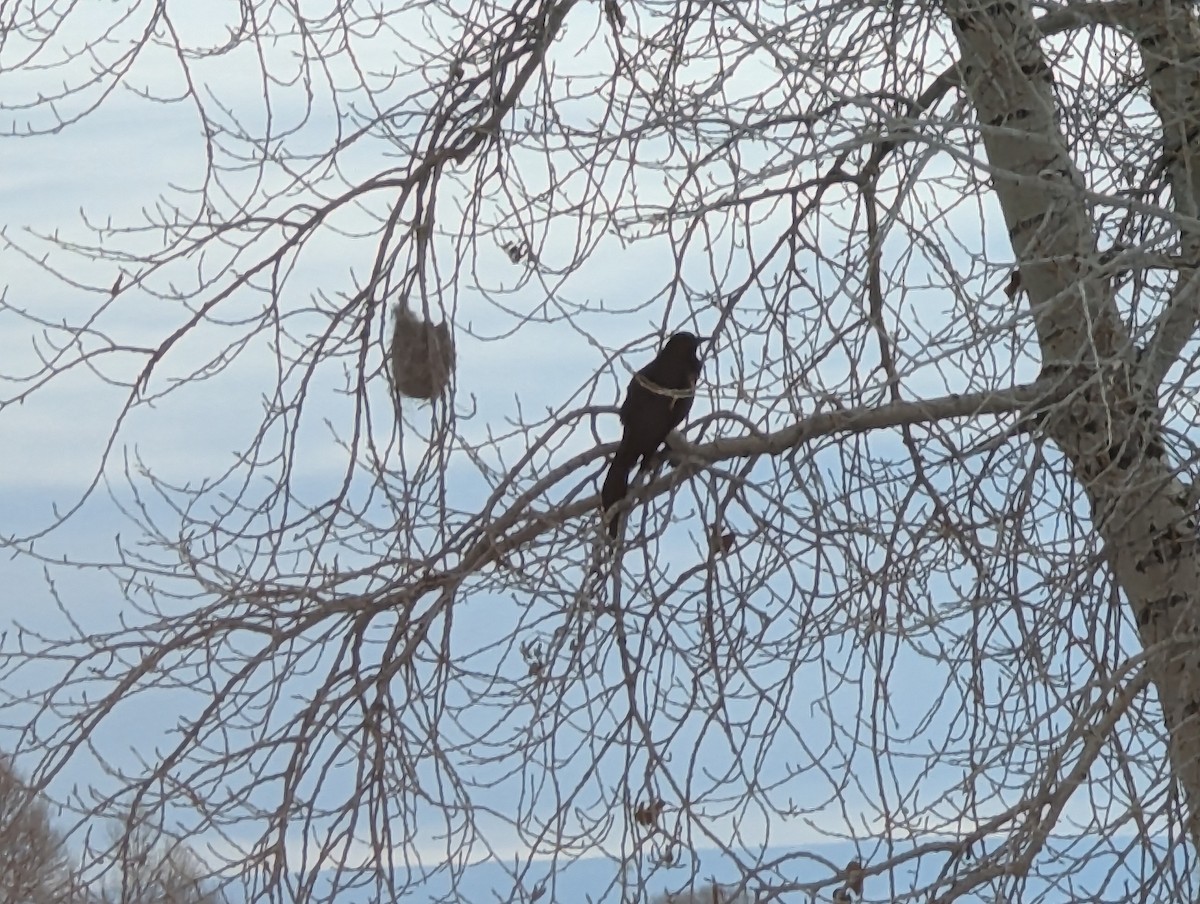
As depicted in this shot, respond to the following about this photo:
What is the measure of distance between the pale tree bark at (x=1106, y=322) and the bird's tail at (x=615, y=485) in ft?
3.99

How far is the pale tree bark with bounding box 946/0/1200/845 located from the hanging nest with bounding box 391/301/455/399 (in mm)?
1635

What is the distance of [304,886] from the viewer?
411 centimetres

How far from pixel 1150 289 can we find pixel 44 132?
351 cm

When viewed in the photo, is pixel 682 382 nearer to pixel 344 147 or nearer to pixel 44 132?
pixel 344 147

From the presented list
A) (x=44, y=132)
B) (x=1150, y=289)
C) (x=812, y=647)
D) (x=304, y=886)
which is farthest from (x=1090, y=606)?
(x=44, y=132)

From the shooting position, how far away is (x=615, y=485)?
4.91m

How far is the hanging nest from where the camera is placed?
4719 mm

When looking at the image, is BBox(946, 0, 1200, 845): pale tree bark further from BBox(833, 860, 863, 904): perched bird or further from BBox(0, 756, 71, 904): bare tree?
BBox(0, 756, 71, 904): bare tree

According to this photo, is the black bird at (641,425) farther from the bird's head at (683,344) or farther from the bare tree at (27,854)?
the bare tree at (27,854)

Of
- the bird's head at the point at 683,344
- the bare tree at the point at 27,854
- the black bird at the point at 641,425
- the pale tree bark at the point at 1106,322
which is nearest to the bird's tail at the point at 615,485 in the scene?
the black bird at the point at 641,425

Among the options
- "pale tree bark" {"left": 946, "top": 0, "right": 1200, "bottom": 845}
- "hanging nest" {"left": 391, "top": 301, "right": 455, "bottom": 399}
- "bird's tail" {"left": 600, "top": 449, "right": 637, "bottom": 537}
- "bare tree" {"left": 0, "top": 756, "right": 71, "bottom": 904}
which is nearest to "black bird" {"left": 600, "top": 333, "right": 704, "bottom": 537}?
"bird's tail" {"left": 600, "top": 449, "right": 637, "bottom": 537}

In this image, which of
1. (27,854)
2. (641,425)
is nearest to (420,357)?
(641,425)

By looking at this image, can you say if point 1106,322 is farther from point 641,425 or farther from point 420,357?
point 420,357

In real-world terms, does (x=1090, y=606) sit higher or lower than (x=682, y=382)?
lower
